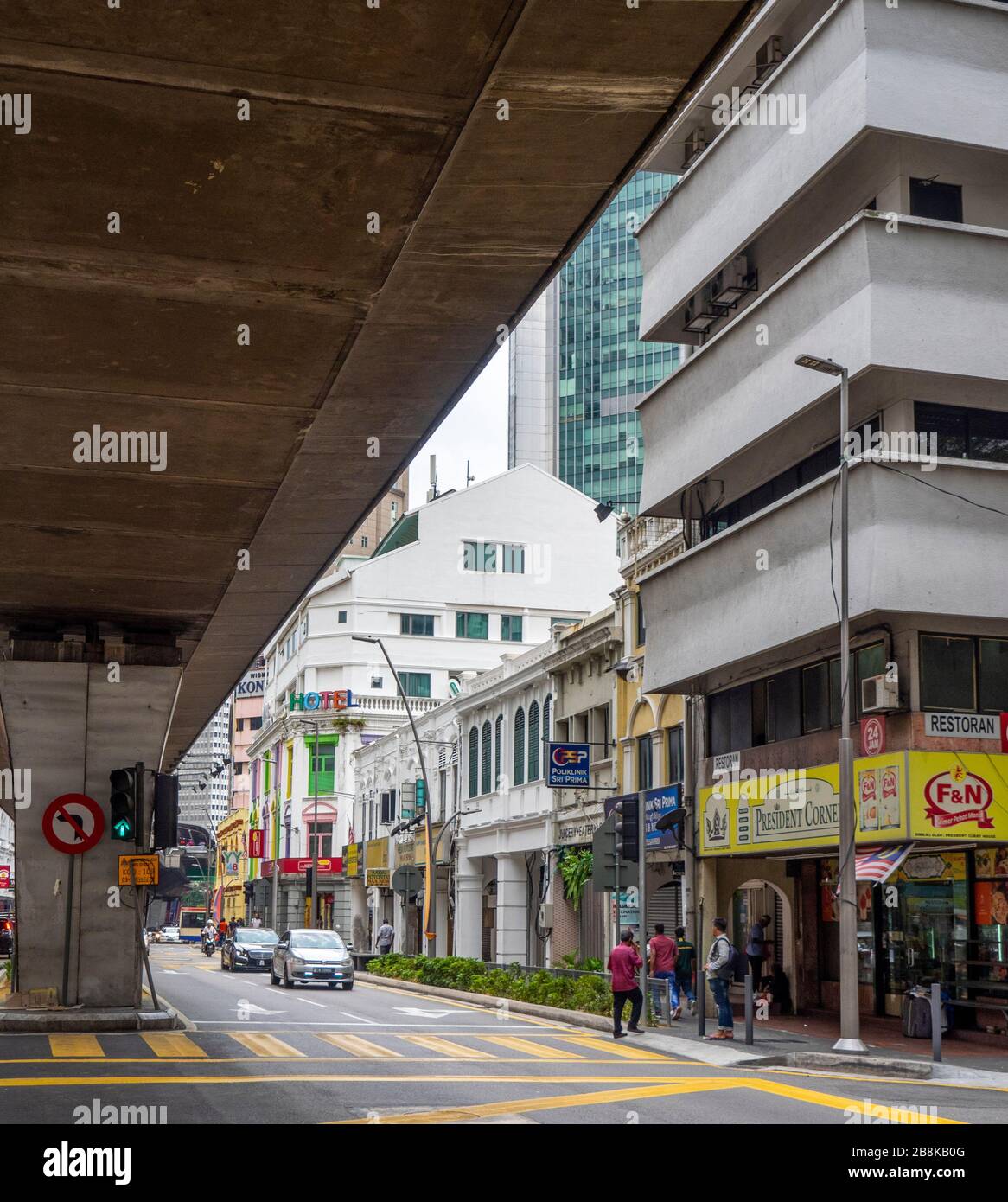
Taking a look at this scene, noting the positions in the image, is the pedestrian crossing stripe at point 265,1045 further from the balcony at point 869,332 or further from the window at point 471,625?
the window at point 471,625

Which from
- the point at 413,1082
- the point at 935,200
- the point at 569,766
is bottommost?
the point at 413,1082

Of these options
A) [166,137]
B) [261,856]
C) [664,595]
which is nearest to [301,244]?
[166,137]

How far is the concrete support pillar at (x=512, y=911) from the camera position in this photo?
45794 mm

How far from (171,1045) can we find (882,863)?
11.0 m

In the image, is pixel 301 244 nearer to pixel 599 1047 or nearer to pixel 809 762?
pixel 599 1047

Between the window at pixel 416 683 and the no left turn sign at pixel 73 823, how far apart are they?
53.4 meters

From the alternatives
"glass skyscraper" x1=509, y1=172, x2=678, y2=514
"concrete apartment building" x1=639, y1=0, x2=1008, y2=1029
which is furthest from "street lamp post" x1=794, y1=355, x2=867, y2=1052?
"glass skyscraper" x1=509, y1=172, x2=678, y2=514

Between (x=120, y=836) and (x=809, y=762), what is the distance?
12805 mm

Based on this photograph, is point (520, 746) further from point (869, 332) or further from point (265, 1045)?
point (265, 1045)

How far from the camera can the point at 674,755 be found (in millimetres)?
34469

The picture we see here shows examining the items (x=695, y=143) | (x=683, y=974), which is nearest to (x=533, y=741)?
(x=683, y=974)

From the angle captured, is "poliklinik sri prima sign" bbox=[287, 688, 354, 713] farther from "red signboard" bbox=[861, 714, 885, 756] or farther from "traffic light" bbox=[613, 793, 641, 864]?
Answer: "red signboard" bbox=[861, 714, 885, 756]

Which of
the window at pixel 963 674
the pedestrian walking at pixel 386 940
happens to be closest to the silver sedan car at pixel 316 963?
the pedestrian walking at pixel 386 940

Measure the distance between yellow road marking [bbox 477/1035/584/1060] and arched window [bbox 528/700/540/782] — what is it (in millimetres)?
21207
